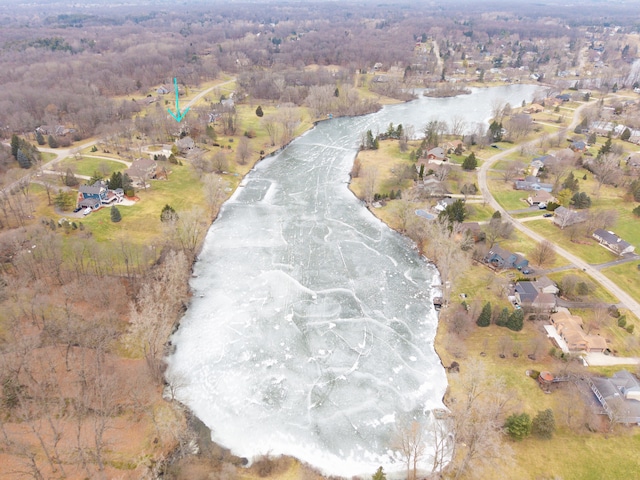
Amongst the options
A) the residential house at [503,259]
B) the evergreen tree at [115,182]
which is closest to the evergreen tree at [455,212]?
the residential house at [503,259]

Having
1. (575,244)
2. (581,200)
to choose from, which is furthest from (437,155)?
(575,244)

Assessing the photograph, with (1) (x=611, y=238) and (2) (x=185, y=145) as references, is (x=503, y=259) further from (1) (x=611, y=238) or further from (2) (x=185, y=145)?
(2) (x=185, y=145)

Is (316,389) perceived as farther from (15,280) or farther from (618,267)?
(618,267)

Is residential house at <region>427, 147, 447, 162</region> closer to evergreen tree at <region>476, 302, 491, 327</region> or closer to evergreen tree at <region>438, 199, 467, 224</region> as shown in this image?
evergreen tree at <region>438, 199, 467, 224</region>

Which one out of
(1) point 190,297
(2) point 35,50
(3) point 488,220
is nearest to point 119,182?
(1) point 190,297

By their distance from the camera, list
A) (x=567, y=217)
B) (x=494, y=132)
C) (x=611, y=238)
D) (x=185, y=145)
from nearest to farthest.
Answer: (x=611, y=238) → (x=567, y=217) → (x=185, y=145) → (x=494, y=132)

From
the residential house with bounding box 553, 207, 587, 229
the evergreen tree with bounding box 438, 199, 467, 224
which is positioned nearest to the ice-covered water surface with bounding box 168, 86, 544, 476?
the evergreen tree with bounding box 438, 199, 467, 224

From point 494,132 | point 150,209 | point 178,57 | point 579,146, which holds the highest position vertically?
point 178,57

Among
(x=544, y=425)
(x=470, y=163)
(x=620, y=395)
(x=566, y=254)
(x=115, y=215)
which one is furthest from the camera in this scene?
(x=470, y=163)

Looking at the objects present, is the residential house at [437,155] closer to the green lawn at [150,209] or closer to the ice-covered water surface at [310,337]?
the ice-covered water surface at [310,337]
